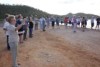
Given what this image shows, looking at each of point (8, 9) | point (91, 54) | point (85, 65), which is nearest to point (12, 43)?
point (85, 65)

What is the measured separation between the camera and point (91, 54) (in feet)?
56.3

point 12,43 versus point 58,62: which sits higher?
point 12,43

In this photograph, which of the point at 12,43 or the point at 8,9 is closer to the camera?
the point at 12,43

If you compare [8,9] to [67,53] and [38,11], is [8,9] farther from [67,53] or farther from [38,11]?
[67,53]

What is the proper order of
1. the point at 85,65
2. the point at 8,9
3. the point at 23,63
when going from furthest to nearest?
the point at 8,9, the point at 85,65, the point at 23,63

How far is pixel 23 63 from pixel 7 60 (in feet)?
3.51

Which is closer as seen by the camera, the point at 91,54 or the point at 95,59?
the point at 95,59

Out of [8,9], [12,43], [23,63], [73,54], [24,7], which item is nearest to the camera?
[12,43]

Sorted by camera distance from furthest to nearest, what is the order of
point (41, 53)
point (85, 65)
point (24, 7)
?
point (24, 7) → point (41, 53) → point (85, 65)

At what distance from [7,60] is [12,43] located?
383 centimetres

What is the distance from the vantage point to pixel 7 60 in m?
→ 13.7

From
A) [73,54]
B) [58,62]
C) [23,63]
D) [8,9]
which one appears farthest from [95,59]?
[8,9]

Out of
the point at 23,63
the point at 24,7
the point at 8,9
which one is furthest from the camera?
the point at 24,7

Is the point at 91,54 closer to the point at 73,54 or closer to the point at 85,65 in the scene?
the point at 73,54
